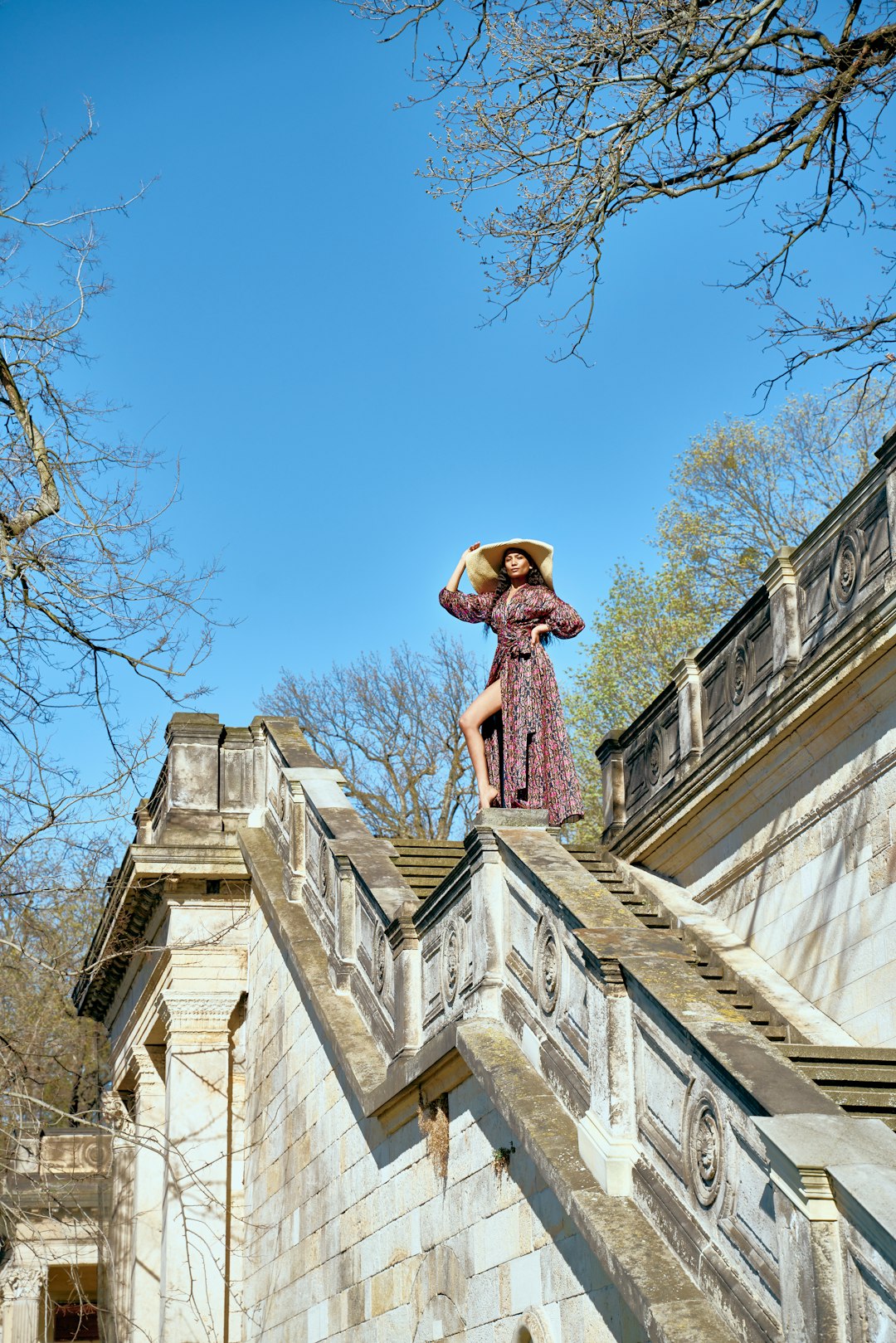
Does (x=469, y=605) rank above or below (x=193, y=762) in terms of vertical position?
below

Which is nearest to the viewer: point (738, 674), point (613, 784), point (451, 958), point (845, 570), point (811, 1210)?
point (811, 1210)

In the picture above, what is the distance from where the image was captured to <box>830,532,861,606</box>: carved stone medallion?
971 centimetres

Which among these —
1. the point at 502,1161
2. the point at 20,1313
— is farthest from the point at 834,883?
the point at 20,1313

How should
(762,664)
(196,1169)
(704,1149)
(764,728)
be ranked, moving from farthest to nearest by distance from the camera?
(196,1169) → (762,664) → (764,728) → (704,1149)

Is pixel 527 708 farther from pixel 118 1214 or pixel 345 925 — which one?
pixel 118 1214

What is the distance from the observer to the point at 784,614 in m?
10.6

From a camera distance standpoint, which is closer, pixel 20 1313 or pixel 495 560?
pixel 495 560

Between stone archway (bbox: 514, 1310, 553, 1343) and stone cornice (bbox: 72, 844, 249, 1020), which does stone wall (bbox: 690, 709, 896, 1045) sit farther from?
stone cornice (bbox: 72, 844, 249, 1020)

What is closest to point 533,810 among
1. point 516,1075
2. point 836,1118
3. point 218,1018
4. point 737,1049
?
point 516,1075

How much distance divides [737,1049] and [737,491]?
2539cm

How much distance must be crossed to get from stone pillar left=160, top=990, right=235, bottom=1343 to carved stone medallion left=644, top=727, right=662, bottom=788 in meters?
3.98

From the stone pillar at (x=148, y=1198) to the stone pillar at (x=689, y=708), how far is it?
17.3 ft

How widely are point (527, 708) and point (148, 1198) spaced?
25.0 ft

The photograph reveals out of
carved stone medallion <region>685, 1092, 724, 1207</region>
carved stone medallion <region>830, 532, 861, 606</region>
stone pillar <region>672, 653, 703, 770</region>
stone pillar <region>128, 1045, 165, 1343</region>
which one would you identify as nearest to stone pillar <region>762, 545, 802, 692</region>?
carved stone medallion <region>830, 532, 861, 606</region>
